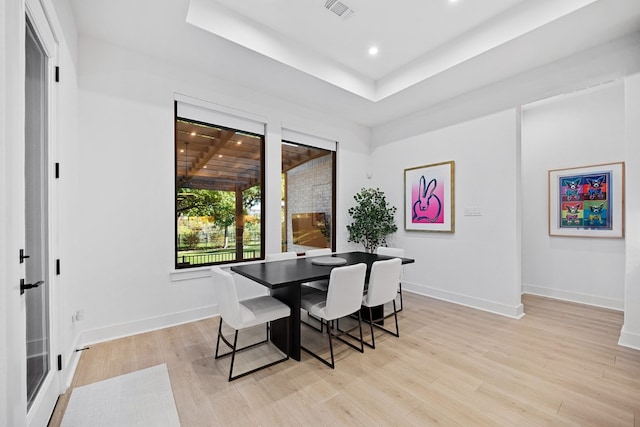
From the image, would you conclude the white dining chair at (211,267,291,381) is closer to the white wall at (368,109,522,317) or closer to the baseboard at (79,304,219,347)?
the baseboard at (79,304,219,347)

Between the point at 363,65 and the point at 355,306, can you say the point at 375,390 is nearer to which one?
the point at 355,306

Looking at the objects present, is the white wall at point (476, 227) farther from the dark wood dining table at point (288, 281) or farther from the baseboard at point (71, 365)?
the baseboard at point (71, 365)

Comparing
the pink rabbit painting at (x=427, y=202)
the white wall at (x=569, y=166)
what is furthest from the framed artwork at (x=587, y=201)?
the pink rabbit painting at (x=427, y=202)

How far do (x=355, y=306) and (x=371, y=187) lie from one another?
3231 mm

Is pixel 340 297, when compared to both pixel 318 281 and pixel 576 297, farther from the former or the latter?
pixel 576 297

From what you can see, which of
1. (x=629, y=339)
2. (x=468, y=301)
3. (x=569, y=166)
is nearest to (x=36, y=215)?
(x=468, y=301)

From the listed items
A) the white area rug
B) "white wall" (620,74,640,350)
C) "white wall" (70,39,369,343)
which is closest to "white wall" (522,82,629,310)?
A: "white wall" (620,74,640,350)

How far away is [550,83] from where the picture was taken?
3.26 metres

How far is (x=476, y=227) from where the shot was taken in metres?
3.94

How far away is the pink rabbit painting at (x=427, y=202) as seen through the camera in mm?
4379

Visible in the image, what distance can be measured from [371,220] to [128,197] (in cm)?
348

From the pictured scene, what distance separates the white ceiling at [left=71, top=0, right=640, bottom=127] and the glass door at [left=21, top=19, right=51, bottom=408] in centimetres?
111

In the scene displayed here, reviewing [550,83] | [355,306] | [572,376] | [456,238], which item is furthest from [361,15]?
[572,376]

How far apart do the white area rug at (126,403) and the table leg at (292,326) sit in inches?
37.0
